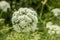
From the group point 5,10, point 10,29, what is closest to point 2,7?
point 5,10

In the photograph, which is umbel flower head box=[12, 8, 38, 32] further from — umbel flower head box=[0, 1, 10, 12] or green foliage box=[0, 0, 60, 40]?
umbel flower head box=[0, 1, 10, 12]

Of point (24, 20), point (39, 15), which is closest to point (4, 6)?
point (39, 15)

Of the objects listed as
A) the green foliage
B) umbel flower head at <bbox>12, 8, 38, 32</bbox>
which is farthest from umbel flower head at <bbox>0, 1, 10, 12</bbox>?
umbel flower head at <bbox>12, 8, 38, 32</bbox>

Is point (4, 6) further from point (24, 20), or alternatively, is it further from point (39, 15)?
point (24, 20)

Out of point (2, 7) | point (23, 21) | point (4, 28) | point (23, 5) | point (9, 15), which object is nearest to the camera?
point (23, 21)

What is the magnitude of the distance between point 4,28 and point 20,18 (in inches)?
56.8

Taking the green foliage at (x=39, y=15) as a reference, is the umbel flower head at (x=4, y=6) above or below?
above

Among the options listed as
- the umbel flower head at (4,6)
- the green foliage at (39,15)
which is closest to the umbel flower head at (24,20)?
the green foliage at (39,15)

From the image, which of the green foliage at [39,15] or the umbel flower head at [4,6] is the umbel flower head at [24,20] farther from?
the umbel flower head at [4,6]

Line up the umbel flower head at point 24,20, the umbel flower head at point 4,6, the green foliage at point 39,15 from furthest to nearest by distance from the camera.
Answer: the umbel flower head at point 4,6 → the green foliage at point 39,15 → the umbel flower head at point 24,20

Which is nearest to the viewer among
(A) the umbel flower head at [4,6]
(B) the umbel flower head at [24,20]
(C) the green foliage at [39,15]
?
(B) the umbel flower head at [24,20]

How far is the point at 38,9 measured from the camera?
5.58m

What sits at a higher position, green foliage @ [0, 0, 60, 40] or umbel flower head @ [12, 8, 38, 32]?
umbel flower head @ [12, 8, 38, 32]

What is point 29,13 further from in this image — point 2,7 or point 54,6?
point 54,6
